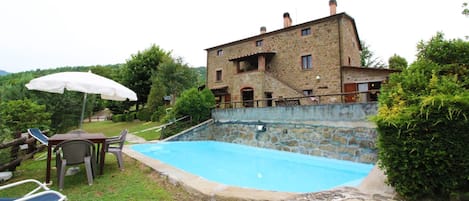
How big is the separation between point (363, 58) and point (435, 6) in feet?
72.7

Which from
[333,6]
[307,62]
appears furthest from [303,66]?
[333,6]

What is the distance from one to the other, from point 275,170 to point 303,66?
11988mm

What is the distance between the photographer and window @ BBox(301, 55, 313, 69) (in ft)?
56.8

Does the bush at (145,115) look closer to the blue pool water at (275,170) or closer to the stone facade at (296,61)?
the stone facade at (296,61)

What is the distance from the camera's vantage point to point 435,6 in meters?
11.4

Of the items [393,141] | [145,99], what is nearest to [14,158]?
[393,141]

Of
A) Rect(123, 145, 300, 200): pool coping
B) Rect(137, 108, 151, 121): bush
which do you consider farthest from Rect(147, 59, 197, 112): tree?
Rect(123, 145, 300, 200): pool coping

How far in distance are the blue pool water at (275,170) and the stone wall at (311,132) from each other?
404 millimetres

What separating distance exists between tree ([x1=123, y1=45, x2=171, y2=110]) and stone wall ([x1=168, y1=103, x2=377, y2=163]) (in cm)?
1496

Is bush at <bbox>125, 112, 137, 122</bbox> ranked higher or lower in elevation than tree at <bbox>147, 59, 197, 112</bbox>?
lower

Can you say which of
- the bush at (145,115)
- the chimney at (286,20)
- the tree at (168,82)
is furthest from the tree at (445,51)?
the bush at (145,115)

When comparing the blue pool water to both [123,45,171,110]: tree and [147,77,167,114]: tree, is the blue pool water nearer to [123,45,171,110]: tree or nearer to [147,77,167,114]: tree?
[147,77,167,114]: tree

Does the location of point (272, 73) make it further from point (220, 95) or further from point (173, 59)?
point (173, 59)

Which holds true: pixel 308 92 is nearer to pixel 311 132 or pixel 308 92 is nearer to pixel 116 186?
pixel 311 132
